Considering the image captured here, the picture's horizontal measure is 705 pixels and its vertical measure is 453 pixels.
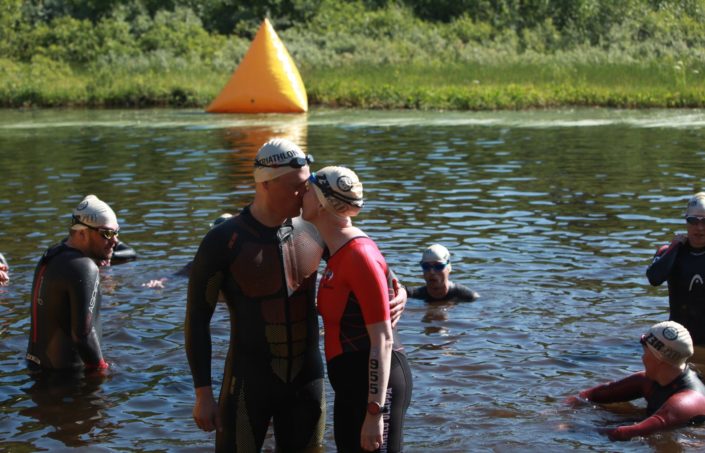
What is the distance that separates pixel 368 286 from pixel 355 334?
13.0 inches

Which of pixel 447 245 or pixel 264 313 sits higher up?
pixel 264 313

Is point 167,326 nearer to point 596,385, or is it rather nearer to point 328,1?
point 596,385

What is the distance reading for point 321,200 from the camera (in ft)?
17.1

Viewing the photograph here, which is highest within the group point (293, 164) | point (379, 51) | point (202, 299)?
point (379, 51)

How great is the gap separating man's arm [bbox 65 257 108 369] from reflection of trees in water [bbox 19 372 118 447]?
0.53 metres

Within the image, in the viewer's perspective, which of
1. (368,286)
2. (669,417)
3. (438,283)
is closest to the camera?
(368,286)

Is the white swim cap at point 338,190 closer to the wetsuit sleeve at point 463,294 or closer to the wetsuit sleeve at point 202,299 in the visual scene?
the wetsuit sleeve at point 202,299

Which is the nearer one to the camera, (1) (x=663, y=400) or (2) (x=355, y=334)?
(2) (x=355, y=334)

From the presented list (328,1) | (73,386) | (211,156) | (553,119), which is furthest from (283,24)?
(73,386)

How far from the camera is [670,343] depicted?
A: 737 centimetres

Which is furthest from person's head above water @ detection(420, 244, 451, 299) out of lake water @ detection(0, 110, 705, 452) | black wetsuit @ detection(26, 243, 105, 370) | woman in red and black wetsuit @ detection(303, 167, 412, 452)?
woman in red and black wetsuit @ detection(303, 167, 412, 452)

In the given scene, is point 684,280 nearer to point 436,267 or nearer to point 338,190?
point 436,267

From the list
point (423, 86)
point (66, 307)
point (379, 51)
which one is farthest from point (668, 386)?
point (379, 51)

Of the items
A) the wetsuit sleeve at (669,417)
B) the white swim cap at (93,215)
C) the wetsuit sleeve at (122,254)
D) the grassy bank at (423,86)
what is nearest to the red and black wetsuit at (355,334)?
the wetsuit sleeve at (669,417)
